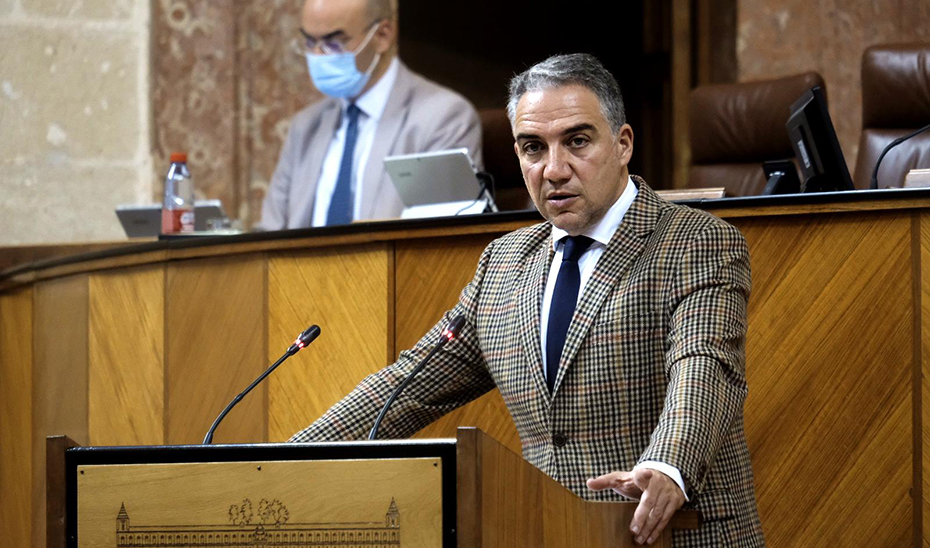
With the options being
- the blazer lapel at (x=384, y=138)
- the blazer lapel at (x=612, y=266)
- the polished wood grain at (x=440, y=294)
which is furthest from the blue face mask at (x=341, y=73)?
the blazer lapel at (x=612, y=266)

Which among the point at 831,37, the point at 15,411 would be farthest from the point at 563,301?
the point at 831,37

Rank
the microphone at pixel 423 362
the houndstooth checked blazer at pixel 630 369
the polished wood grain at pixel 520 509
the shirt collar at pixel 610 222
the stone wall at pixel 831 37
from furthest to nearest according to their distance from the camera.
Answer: the stone wall at pixel 831 37, the shirt collar at pixel 610 222, the microphone at pixel 423 362, the houndstooth checked blazer at pixel 630 369, the polished wood grain at pixel 520 509

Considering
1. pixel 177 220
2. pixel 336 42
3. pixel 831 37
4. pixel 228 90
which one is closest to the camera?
pixel 177 220

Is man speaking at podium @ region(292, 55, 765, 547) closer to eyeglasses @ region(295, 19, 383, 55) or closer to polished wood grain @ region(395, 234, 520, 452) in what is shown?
polished wood grain @ region(395, 234, 520, 452)

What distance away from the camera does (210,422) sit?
309cm

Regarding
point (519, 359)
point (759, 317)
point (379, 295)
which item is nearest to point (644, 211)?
point (519, 359)

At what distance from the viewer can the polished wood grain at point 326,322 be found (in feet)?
9.30

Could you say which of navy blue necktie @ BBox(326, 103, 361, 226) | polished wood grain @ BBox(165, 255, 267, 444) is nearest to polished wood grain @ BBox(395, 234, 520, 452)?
polished wood grain @ BBox(165, 255, 267, 444)

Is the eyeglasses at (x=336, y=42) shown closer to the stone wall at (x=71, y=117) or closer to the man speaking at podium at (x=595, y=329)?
the stone wall at (x=71, y=117)

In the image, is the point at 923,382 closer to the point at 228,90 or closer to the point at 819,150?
the point at 819,150

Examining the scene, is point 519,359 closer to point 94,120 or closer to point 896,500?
point 896,500

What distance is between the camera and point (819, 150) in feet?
Result: 9.57

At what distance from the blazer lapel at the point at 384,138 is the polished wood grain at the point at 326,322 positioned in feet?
3.43

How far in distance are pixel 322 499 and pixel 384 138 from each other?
2.63m
